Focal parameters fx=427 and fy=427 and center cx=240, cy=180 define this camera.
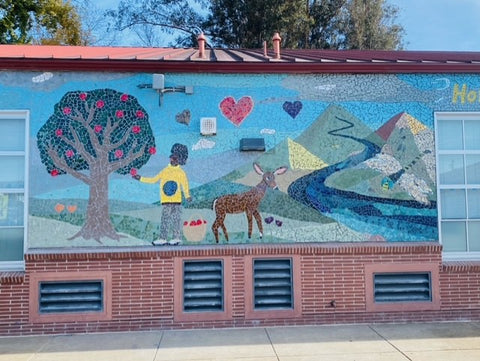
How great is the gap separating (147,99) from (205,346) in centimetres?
380

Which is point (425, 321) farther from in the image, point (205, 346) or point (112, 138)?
point (112, 138)

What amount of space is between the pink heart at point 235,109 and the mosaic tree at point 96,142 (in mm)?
1245

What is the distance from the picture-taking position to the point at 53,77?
6.68 metres

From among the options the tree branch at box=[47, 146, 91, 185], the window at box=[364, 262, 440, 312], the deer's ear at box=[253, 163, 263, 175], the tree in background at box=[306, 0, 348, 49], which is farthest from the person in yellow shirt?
the tree in background at box=[306, 0, 348, 49]

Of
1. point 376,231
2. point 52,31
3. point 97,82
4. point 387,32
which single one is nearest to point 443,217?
point 376,231

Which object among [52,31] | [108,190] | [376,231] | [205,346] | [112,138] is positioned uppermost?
[52,31]

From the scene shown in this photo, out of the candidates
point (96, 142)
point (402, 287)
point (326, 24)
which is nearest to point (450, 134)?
point (402, 287)

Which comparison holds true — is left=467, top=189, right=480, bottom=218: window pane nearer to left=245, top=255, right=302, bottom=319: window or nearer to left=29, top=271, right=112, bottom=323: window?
left=245, top=255, right=302, bottom=319: window

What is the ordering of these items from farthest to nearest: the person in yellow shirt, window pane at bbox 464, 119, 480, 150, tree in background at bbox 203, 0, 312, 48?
tree in background at bbox 203, 0, 312, 48
window pane at bbox 464, 119, 480, 150
the person in yellow shirt

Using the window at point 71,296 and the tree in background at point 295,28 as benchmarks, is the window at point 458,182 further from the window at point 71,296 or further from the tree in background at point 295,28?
the tree in background at point 295,28

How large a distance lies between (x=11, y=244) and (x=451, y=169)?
722 centimetres

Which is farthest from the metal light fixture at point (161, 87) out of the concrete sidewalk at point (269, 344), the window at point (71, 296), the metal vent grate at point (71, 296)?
the concrete sidewalk at point (269, 344)

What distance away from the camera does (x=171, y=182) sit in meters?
6.70

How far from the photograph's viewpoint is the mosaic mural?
6.59m
